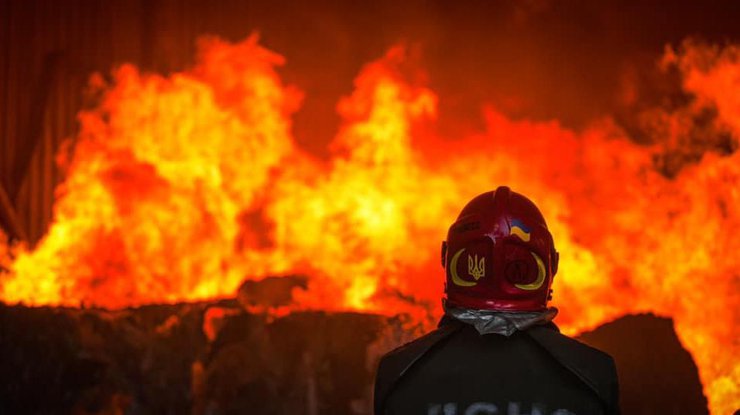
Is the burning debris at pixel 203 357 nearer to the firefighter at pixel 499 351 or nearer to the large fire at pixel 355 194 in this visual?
the large fire at pixel 355 194

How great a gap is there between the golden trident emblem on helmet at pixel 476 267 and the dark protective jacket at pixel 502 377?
253 millimetres

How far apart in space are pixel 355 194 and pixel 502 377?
720cm

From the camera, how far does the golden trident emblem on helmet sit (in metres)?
2.82

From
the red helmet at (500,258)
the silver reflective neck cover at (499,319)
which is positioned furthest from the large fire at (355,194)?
the silver reflective neck cover at (499,319)

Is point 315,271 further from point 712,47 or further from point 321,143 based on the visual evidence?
point 712,47

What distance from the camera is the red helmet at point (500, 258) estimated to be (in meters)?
2.80

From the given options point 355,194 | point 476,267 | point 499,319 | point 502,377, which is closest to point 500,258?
point 476,267

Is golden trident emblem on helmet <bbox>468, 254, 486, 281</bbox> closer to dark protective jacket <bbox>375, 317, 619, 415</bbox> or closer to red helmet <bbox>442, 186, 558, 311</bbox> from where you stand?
red helmet <bbox>442, 186, 558, 311</bbox>

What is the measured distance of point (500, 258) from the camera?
2812 millimetres

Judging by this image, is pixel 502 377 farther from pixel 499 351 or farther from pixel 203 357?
pixel 203 357

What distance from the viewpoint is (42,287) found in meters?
8.79

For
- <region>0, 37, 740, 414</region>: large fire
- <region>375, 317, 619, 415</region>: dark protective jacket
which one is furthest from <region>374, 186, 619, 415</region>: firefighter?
<region>0, 37, 740, 414</region>: large fire

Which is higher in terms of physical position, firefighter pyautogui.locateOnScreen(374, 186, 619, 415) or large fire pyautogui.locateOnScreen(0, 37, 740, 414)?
large fire pyautogui.locateOnScreen(0, 37, 740, 414)

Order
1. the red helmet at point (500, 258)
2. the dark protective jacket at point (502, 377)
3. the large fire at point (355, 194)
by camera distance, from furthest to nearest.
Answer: the large fire at point (355, 194) → the red helmet at point (500, 258) → the dark protective jacket at point (502, 377)
